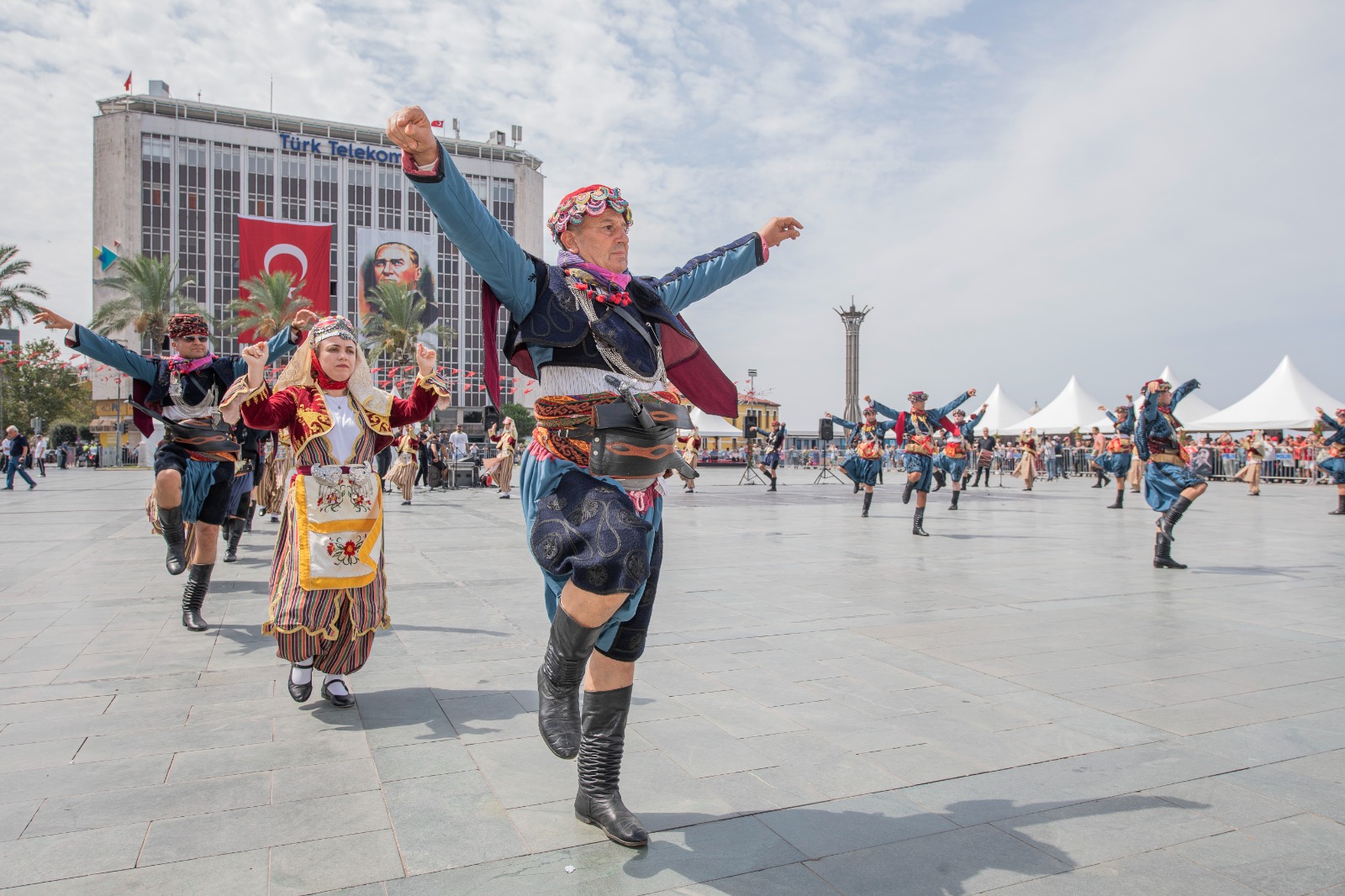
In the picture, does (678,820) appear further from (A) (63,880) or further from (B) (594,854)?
(A) (63,880)

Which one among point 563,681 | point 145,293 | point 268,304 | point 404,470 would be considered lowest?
Result: point 563,681

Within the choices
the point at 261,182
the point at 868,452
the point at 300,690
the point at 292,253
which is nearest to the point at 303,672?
the point at 300,690

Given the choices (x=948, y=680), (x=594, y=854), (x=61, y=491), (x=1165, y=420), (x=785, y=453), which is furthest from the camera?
(x=785, y=453)

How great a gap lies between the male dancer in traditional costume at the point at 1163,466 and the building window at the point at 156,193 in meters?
74.8

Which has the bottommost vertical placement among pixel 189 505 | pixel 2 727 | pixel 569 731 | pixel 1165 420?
pixel 2 727

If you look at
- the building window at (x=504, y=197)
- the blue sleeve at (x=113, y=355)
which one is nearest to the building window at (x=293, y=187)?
the building window at (x=504, y=197)

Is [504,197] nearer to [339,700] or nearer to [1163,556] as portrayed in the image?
[1163,556]

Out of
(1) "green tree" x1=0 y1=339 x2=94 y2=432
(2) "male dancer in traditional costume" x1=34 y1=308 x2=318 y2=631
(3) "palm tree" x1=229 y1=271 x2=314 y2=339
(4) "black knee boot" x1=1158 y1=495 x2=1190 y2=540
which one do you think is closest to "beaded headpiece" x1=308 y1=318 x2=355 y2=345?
(2) "male dancer in traditional costume" x1=34 y1=308 x2=318 y2=631

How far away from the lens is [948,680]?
436 cm

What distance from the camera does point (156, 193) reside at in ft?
223

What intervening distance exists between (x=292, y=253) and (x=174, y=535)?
5967cm

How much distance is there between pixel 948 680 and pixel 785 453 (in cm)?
4085

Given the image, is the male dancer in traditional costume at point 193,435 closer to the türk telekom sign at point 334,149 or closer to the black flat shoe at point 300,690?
the black flat shoe at point 300,690

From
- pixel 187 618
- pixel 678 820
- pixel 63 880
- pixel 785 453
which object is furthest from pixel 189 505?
pixel 785 453
